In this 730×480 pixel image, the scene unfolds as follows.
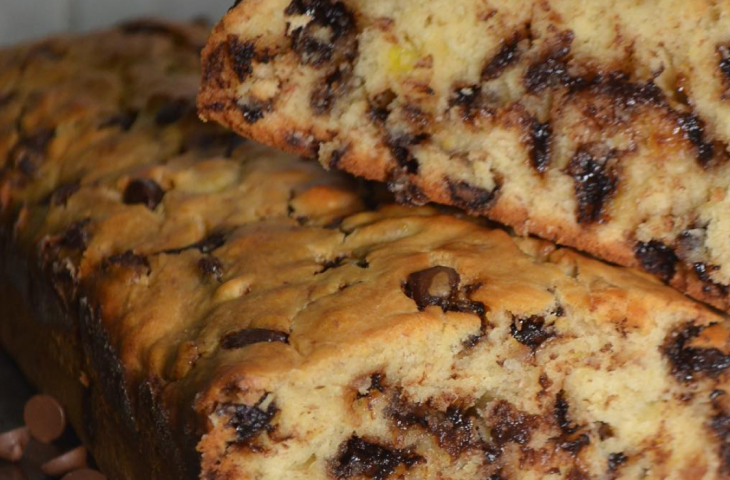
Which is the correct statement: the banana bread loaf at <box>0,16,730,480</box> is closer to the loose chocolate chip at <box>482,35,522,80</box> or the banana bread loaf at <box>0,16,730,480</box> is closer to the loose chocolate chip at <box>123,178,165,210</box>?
the loose chocolate chip at <box>123,178,165,210</box>

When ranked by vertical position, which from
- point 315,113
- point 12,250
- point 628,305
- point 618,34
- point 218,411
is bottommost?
point 218,411

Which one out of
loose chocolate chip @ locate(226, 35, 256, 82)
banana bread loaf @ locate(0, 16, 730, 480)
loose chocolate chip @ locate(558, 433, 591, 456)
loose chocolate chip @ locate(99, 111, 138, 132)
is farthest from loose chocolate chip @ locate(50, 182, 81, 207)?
loose chocolate chip @ locate(558, 433, 591, 456)

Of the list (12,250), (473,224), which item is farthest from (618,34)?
(12,250)

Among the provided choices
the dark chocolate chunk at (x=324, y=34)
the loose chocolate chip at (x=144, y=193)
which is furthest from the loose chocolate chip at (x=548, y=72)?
the loose chocolate chip at (x=144, y=193)

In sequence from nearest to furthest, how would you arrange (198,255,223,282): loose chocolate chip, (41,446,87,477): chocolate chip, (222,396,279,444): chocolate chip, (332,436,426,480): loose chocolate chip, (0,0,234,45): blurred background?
(222,396,279,444): chocolate chip → (332,436,426,480): loose chocolate chip → (198,255,223,282): loose chocolate chip → (41,446,87,477): chocolate chip → (0,0,234,45): blurred background

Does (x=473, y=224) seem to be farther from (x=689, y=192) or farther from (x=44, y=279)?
(x=44, y=279)
